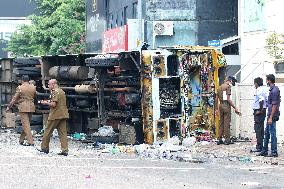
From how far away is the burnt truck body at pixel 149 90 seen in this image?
21531mm

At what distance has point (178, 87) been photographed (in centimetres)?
2211

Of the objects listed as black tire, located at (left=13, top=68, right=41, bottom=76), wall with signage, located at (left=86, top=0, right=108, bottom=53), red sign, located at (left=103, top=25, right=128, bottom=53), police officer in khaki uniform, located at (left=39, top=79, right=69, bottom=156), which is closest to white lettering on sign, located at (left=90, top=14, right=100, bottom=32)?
wall with signage, located at (left=86, top=0, right=108, bottom=53)

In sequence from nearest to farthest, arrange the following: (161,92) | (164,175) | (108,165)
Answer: (164,175) < (108,165) < (161,92)

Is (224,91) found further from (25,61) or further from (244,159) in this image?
(25,61)

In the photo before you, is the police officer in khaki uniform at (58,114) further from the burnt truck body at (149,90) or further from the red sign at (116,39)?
the red sign at (116,39)

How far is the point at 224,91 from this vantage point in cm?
2212

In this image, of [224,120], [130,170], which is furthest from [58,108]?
[224,120]

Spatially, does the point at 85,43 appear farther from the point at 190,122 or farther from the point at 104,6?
the point at 190,122

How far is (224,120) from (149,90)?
2341mm

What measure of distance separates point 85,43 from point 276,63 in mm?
30984

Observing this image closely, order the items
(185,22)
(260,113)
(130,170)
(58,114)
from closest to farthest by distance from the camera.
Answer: (130,170) → (58,114) → (260,113) → (185,22)

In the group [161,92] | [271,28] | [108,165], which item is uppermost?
[271,28]

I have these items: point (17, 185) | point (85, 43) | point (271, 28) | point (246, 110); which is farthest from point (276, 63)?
point (85, 43)

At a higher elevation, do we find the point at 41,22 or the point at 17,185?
the point at 41,22
